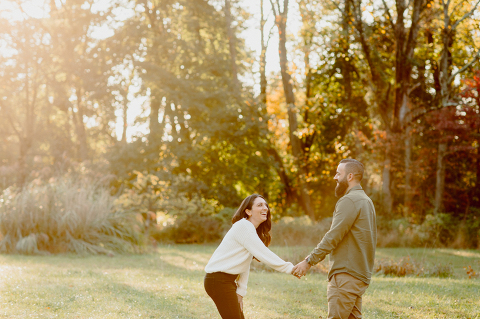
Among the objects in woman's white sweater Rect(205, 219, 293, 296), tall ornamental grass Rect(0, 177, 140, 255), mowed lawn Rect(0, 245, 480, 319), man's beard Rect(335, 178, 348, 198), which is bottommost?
mowed lawn Rect(0, 245, 480, 319)

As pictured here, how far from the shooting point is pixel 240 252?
4289 millimetres

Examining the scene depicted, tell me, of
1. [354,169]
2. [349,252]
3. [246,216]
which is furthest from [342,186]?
[246,216]

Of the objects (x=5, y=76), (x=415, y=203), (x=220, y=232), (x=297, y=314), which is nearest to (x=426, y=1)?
(x=415, y=203)

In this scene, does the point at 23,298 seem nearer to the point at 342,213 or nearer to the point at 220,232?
the point at 342,213

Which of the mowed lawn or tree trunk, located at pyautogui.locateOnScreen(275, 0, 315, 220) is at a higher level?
tree trunk, located at pyautogui.locateOnScreen(275, 0, 315, 220)

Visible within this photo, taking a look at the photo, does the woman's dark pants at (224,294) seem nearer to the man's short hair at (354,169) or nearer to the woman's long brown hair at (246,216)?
the woman's long brown hair at (246,216)

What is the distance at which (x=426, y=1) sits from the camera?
660 inches

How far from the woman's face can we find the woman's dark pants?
0.56 meters

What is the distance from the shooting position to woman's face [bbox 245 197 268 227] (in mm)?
4426

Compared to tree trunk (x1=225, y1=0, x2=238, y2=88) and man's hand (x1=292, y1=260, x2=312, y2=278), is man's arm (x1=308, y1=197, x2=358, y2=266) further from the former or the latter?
tree trunk (x1=225, y1=0, x2=238, y2=88)

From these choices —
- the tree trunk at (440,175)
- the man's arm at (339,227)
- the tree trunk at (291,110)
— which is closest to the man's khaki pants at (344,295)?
the man's arm at (339,227)

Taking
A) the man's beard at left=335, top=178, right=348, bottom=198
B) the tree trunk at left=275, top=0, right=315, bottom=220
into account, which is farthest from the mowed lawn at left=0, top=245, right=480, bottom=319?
the tree trunk at left=275, top=0, right=315, bottom=220

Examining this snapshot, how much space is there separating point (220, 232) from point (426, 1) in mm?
10784

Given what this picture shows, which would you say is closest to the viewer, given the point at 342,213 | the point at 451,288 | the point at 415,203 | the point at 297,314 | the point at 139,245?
the point at 342,213
